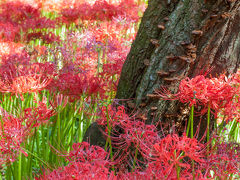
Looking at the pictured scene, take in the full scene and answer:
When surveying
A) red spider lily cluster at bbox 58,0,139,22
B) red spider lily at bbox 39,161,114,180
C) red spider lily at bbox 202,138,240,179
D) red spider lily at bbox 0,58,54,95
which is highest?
red spider lily cluster at bbox 58,0,139,22

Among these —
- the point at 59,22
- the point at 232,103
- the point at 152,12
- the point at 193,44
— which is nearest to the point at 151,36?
the point at 152,12

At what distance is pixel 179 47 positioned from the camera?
4.24 ft

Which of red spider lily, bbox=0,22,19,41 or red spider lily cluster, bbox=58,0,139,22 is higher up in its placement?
red spider lily cluster, bbox=58,0,139,22

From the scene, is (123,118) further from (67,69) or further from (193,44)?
(67,69)

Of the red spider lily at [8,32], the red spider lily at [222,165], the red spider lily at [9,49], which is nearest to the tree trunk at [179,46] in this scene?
the red spider lily at [222,165]

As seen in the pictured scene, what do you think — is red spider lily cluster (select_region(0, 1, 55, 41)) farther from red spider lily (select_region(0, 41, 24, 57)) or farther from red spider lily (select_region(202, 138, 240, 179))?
red spider lily (select_region(202, 138, 240, 179))

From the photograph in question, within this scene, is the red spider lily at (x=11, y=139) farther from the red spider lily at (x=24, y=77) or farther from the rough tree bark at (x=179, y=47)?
the rough tree bark at (x=179, y=47)

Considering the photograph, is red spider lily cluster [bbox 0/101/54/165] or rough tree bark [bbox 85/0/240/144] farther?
rough tree bark [bbox 85/0/240/144]

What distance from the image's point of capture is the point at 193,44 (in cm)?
127

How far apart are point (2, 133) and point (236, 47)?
3.32ft

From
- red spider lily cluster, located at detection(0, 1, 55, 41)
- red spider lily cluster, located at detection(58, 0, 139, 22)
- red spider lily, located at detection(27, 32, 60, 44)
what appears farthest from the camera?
red spider lily cluster, located at detection(58, 0, 139, 22)

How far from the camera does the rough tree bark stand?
1.24m

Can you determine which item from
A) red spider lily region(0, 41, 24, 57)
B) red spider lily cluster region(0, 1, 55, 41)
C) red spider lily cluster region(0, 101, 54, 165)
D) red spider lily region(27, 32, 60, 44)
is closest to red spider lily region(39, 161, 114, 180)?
red spider lily cluster region(0, 101, 54, 165)

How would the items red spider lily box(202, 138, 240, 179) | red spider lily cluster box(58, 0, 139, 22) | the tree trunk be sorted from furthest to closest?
red spider lily cluster box(58, 0, 139, 22) < the tree trunk < red spider lily box(202, 138, 240, 179)
